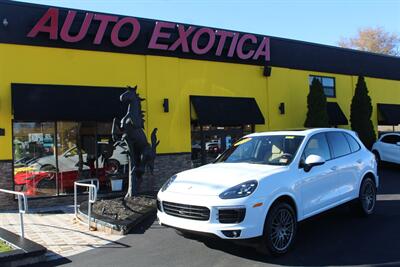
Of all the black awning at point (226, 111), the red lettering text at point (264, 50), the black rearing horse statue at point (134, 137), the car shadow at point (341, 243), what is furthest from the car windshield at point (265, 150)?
the red lettering text at point (264, 50)

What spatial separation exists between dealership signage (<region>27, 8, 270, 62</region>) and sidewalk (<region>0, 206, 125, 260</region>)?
5327 mm

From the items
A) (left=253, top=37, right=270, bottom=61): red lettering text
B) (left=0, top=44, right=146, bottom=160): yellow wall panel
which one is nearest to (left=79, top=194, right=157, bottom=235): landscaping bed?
(left=0, top=44, right=146, bottom=160): yellow wall panel

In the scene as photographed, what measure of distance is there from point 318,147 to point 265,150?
93 cm

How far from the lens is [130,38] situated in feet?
48.1

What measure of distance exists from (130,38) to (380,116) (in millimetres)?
14714

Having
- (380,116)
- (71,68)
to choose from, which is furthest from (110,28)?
(380,116)

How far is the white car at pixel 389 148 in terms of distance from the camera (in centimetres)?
1836

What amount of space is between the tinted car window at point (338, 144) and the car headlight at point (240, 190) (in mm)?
2484

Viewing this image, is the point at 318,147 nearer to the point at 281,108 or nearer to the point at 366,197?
the point at 366,197

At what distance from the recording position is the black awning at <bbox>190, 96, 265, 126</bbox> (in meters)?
16.1

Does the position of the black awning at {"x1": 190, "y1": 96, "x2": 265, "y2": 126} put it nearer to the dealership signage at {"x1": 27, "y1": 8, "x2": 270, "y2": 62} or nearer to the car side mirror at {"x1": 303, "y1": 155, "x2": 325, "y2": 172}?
the dealership signage at {"x1": 27, "y1": 8, "x2": 270, "y2": 62}

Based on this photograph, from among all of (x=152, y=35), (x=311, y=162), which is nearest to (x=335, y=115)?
→ (x=152, y=35)

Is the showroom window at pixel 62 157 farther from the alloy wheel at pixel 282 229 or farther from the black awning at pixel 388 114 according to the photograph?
the black awning at pixel 388 114

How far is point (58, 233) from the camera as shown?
8.62 meters
